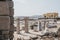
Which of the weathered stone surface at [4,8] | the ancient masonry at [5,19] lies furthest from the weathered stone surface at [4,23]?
the weathered stone surface at [4,8]

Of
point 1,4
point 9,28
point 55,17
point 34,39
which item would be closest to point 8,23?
point 9,28

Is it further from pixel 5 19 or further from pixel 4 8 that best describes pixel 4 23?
pixel 4 8

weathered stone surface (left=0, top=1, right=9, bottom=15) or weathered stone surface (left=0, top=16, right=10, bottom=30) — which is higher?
weathered stone surface (left=0, top=1, right=9, bottom=15)

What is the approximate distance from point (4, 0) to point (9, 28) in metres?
0.67

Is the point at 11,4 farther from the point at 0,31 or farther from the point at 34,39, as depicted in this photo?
the point at 34,39

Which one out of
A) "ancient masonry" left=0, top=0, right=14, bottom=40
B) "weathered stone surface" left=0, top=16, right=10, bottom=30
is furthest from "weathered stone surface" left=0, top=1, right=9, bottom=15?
"weathered stone surface" left=0, top=16, right=10, bottom=30

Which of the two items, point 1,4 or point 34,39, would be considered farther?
point 34,39

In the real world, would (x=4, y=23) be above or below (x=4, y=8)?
below

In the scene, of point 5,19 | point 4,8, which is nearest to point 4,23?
point 5,19

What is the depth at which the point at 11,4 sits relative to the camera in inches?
165

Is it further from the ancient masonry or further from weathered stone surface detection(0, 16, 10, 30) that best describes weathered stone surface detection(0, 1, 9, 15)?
weathered stone surface detection(0, 16, 10, 30)

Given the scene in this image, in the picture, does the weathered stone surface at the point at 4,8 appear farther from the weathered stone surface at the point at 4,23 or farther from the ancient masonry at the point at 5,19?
the weathered stone surface at the point at 4,23

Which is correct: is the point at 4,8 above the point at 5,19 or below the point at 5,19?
above

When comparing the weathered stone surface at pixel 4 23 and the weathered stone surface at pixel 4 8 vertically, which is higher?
the weathered stone surface at pixel 4 8
